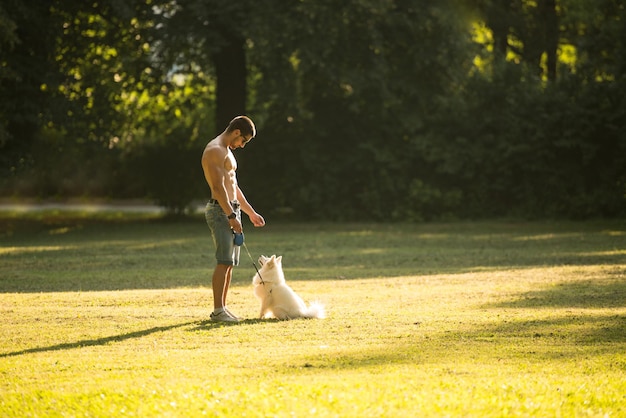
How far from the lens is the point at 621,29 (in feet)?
99.9

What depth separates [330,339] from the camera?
10.2m

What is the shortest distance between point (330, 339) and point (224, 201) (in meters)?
2.02

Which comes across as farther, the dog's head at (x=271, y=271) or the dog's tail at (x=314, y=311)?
the dog's tail at (x=314, y=311)

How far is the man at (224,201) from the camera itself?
11211mm

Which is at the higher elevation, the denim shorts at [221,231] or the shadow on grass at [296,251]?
the denim shorts at [221,231]

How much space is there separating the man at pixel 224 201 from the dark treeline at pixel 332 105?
1712 cm

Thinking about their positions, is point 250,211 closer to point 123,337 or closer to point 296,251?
point 123,337

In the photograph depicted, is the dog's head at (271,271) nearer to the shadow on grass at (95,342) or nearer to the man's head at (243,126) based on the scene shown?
the shadow on grass at (95,342)

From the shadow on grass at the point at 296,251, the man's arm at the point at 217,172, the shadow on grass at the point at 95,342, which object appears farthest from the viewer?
the shadow on grass at the point at 296,251

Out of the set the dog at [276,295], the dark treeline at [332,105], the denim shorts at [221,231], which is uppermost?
the dark treeline at [332,105]

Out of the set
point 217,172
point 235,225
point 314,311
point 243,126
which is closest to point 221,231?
point 235,225

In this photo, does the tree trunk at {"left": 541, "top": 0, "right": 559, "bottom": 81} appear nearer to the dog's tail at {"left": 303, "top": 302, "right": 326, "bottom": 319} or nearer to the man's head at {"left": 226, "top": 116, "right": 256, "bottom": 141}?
the dog's tail at {"left": 303, "top": 302, "right": 326, "bottom": 319}

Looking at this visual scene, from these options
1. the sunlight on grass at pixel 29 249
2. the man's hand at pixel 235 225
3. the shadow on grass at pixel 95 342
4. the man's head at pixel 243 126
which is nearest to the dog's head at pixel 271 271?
the man's hand at pixel 235 225

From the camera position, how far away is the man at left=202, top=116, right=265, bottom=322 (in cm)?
1121
